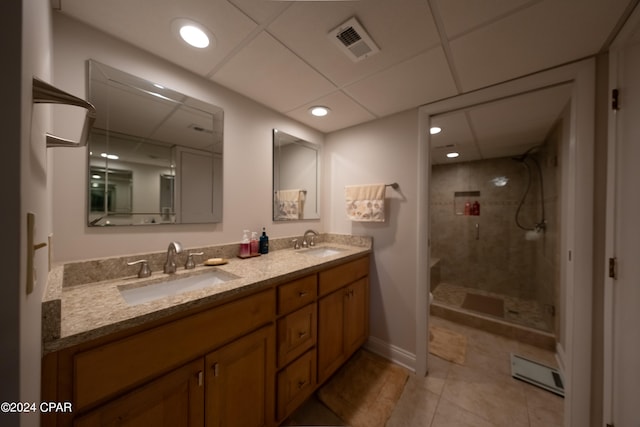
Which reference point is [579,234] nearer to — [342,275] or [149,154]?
[342,275]

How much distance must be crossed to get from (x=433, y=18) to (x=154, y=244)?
5.84 ft

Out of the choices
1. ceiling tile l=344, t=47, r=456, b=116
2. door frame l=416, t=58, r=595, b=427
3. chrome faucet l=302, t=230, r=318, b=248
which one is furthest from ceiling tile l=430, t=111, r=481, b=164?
chrome faucet l=302, t=230, r=318, b=248

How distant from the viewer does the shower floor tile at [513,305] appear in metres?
2.17

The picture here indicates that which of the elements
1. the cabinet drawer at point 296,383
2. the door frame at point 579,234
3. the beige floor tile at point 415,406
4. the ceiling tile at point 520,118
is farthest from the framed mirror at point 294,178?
the door frame at point 579,234

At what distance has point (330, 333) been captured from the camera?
4.85 ft

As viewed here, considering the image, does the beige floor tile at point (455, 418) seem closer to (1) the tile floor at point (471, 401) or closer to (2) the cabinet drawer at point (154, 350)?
(1) the tile floor at point (471, 401)

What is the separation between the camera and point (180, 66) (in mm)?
1286

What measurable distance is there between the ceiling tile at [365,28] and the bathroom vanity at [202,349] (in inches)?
46.9

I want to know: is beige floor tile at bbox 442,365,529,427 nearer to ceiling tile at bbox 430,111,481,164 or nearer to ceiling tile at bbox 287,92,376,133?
ceiling tile at bbox 430,111,481,164

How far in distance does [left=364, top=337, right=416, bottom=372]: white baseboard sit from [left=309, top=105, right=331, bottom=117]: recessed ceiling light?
2.03 meters

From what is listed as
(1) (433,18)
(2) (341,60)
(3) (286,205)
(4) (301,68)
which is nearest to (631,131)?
(1) (433,18)

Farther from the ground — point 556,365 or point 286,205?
point 286,205

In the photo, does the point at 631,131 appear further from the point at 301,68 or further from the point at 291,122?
the point at 291,122

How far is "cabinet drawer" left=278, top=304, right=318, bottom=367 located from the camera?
115 centimetres
